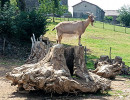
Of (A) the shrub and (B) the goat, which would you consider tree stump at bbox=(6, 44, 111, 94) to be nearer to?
(B) the goat

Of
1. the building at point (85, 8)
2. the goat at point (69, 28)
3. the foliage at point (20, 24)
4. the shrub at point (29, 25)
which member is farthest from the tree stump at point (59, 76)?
the building at point (85, 8)

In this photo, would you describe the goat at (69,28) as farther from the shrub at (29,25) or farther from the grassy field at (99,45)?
the shrub at (29,25)

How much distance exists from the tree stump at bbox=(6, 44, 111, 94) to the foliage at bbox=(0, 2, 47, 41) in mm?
8878

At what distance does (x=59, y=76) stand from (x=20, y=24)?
35.5 feet

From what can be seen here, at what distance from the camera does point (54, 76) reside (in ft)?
27.7

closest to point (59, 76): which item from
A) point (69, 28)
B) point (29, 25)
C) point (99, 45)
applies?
point (69, 28)

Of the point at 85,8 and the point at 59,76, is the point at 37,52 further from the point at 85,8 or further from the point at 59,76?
the point at 85,8

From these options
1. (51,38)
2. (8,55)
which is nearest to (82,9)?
(51,38)

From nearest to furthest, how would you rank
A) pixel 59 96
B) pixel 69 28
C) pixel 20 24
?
1. pixel 59 96
2. pixel 69 28
3. pixel 20 24

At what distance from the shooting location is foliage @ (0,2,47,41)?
59.7 ft

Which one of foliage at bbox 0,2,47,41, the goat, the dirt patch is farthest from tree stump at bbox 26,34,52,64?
foliage at bbox 0,2,47,41

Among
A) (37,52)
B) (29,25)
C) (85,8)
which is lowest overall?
(37,52)

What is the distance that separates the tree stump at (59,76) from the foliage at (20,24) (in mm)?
8878

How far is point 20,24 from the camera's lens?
18.6 metres
